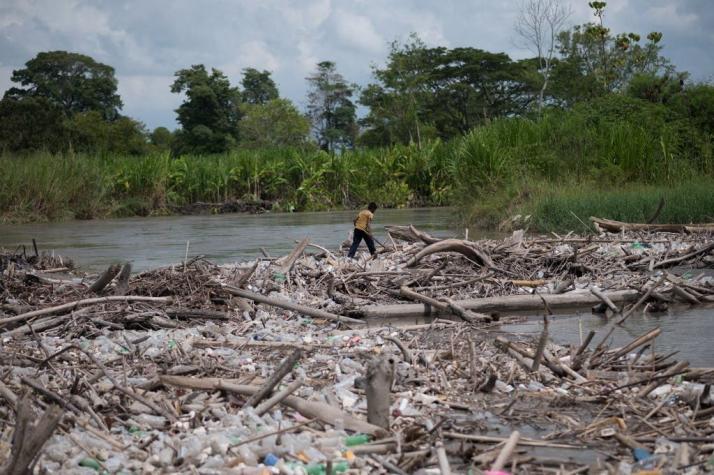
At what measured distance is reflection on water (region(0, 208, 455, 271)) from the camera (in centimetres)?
1686

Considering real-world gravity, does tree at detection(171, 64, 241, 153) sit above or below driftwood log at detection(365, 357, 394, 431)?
above

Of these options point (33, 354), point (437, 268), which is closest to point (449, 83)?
point (437, 268)

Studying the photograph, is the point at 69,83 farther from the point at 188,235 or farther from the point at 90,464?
the point at 90,464

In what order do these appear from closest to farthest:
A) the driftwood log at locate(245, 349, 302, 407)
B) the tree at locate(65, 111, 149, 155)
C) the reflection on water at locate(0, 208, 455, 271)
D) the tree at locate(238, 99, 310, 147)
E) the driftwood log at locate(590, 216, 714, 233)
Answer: the driftwood log at locate(245, 349, 302, 407)
the driftwood log at locate(590, 216, 714, 233)
the reflection on water at locate(0, 208, 455, 271)
the tree at locate(65, 111, 149, 155)
the tree at locate(238, 99, 310, 147)

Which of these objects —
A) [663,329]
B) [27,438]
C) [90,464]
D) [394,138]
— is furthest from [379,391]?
[394,138]

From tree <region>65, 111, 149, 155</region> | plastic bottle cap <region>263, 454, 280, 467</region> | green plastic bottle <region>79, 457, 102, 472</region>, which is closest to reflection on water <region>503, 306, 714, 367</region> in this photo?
plastic bottle cap <region>263, 454, 280, 467</region>

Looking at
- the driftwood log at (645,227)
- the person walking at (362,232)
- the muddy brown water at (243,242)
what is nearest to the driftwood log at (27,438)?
the muddy brown water at (243,242)

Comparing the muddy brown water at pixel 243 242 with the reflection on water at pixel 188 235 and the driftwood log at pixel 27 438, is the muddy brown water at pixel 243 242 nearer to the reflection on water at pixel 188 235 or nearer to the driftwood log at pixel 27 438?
the reflection on water at pixel 188 235

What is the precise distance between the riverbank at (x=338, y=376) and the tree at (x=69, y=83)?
55.8m

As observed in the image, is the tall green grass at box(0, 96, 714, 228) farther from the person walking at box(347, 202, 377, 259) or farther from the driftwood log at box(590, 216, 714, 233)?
the person walking at box(347, 202, 377, 259)

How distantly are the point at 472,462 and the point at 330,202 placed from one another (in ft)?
101

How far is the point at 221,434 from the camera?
4684mm

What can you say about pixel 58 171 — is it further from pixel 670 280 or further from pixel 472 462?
pixel 472 462

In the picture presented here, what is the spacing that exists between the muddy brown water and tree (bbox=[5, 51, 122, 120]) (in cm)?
3507
